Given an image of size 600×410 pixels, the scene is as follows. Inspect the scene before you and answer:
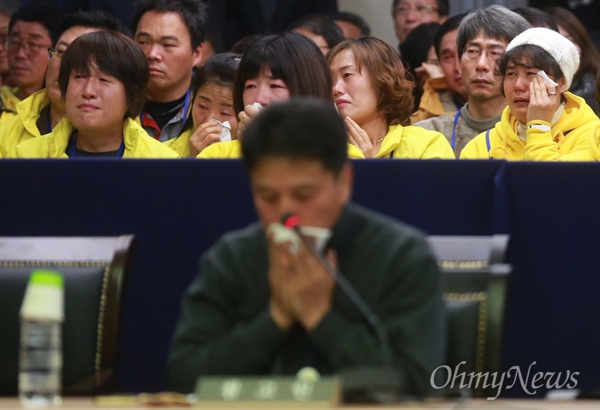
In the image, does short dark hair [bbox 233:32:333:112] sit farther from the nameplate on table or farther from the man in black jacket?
the nameplate on table

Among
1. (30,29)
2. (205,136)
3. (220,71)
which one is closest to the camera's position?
(205,136)

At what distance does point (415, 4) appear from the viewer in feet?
23.4

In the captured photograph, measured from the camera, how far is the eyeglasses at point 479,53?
17.8ft

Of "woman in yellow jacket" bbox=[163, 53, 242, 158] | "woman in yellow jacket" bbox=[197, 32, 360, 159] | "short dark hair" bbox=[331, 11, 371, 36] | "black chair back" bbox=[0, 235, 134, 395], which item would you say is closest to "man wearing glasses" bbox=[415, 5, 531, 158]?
"woman in yellow jacket" bbox=[163, 53, 242, 158]

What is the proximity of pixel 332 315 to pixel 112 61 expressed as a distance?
273 cm

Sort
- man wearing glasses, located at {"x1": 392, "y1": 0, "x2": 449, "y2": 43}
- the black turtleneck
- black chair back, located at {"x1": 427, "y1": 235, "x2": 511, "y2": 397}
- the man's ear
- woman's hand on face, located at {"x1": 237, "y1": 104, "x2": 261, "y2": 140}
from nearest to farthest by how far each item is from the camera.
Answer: black chair back, located at {"x1": 427, "y1": 235, "x2": 511, "y2": 397} → woman's hand on face, located at {"x1": 237, "y1": 104, "x2": 261, "y2": 140} → the black turtleneck → the man's ear → man wearing glasses, located at {"x1": 392, "y1": 0, "x2": 449, "y2": 43}

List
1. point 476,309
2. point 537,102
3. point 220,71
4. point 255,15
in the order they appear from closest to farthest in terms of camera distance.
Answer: point 476,309
point 537,102
point 220,71
point 255,15

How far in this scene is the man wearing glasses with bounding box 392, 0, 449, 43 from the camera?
23.3ft

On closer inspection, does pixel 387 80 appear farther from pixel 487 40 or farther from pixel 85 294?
pixel 85 294

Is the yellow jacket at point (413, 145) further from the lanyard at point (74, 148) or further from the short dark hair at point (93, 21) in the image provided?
the short dark hair at point (93, 21)

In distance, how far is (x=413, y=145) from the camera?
476 centimetres

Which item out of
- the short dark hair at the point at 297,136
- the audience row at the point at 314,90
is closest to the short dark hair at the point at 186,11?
the audience row at the point at 314,90

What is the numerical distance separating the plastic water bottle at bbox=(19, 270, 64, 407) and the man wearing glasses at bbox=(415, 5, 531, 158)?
328 cm

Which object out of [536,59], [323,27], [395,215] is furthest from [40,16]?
[395,215]
